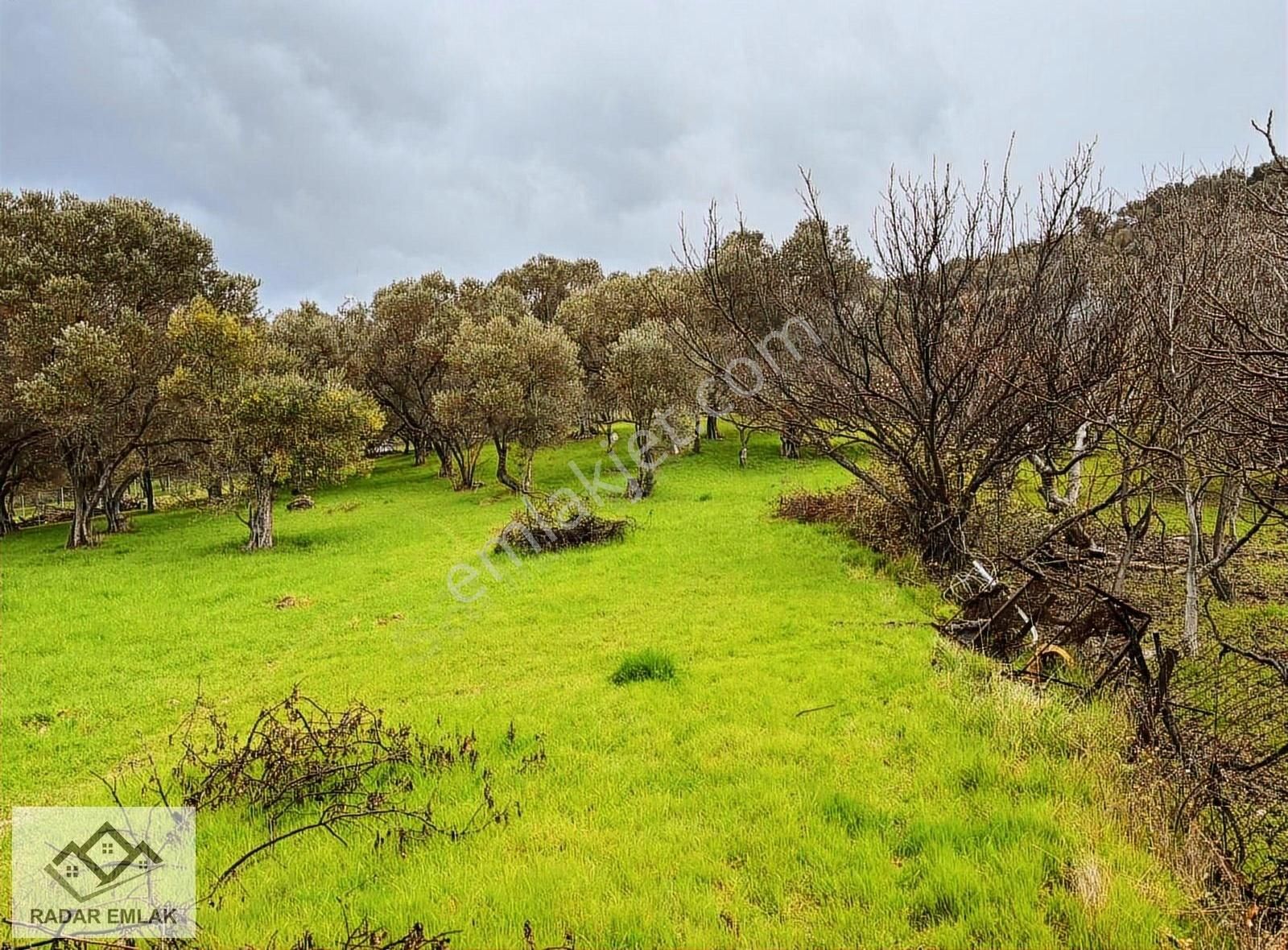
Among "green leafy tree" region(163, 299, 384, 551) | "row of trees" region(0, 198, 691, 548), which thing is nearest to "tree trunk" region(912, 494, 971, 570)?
"row of trees" region(0, 198, 691, 548)

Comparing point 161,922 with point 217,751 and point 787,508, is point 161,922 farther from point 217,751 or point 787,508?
point 787,508

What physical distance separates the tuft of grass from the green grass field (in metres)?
0.14

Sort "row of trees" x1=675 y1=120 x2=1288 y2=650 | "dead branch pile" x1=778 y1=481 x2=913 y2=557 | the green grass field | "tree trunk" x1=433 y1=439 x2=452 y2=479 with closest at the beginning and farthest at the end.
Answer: the green grass field → "row of trees" x1=675 y1=120 x2=1288 y2=650 → "dead branch pile" x1=778 y1=481 x2=913 y2=557 → "tree trunk" x1=433 y1=439 x2=452 y2=479

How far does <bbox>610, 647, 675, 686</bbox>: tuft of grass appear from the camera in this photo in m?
8.35

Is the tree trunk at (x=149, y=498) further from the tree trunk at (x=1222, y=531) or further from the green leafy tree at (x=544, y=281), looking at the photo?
the tree trunk at (x=1222, y=531)

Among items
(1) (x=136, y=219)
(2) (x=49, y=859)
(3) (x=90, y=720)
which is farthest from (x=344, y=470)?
(2) (x=49, y=859)

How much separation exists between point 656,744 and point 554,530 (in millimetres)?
11660

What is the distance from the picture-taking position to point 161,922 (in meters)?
3.76

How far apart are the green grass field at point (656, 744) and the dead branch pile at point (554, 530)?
2.87 ft

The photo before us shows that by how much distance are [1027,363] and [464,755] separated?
1149cm

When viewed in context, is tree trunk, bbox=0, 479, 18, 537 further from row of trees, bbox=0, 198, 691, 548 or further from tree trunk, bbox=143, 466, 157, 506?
tree trunk, bbox=143, 466, 157, 506

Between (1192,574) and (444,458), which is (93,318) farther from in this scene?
(1192,574)

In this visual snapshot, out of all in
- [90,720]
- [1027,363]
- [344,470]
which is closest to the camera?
[90,720]

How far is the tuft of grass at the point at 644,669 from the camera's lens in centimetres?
835
